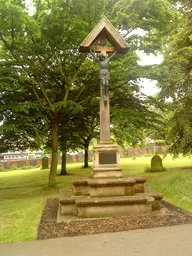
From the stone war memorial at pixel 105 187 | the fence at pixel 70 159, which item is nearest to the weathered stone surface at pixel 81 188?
the stone war memorial at pixel 105 187

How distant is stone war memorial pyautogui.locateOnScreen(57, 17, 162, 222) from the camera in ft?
21.8

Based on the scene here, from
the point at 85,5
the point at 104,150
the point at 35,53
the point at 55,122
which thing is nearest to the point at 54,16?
the point at 85,5

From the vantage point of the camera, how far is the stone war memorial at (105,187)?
6645 mm

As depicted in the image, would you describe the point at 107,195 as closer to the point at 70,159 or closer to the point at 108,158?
the point at 108,158

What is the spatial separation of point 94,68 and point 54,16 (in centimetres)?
316

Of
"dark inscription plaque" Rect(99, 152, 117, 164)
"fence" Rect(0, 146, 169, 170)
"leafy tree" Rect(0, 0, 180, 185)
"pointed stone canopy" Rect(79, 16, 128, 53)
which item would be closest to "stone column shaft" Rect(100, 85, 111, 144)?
"dark inscription plaque" Rect(99, 152, 117, 164)

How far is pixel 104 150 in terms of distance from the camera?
7816 mm

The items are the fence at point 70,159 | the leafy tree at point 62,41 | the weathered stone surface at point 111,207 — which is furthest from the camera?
the fence at point 70,159

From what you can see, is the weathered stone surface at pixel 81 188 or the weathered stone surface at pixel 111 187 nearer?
the weathered stone surface at pixel 111 187

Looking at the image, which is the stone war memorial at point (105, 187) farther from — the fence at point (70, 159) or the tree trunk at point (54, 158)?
the fence at point (70, 159)

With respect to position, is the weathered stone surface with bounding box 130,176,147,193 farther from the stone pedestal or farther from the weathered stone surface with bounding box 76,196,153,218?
the weathered stone surface with bounding box 76,196,153,218

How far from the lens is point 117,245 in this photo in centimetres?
466

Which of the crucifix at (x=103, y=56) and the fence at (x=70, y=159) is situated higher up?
the crucifix at (x=103, y=56)

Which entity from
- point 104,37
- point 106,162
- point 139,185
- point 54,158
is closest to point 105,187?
point 106,162
